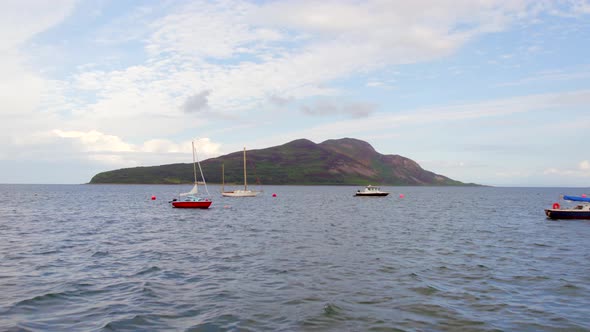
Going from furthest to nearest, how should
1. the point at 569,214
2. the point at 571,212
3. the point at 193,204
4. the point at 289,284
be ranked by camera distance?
the point at 193,204 → the point at 569,214 → the point at 571,212 → the point at 289,284

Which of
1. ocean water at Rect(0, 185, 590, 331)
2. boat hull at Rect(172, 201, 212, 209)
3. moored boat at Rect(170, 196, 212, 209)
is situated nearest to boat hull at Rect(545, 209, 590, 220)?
ocean water at Rect(0, 185, 590, 331)

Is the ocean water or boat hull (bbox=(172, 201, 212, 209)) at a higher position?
boat hull (bbox=(172, 201, 212, 209))

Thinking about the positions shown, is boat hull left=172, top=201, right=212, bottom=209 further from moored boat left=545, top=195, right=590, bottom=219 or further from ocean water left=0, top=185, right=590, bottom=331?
moored boat left=545, top=195, right=590, bottom=219

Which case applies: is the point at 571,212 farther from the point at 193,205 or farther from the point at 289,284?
the point at 193,205

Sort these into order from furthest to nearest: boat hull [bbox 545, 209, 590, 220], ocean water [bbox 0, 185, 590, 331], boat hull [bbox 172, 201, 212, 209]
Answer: boat hull [bbox 172, 201, 212, 209], boat hull [bbox 545, 209, 590, 220], ocean water [bbox 0, 185, 590, 331]

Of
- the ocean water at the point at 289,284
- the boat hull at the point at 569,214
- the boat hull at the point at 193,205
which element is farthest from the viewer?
the boat hull at the point at 193,205

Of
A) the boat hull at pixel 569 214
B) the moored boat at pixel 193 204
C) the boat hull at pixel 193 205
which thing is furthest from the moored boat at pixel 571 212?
the moored boat at pixel 193 204

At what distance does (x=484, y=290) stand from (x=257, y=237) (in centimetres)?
2524

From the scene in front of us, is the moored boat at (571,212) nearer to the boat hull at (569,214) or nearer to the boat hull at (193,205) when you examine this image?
the boat hull at (569,214)

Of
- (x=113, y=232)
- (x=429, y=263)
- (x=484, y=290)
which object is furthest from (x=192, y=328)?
(x=113, y=232)

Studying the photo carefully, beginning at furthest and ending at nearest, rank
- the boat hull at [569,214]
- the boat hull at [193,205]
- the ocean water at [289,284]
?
1. the boat hull at [193,205]
2. the boat hull at [569,214]
3. the ocean water at [289,284]

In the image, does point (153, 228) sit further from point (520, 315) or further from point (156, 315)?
point (520, 315)

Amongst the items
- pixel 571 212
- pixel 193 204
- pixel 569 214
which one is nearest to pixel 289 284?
pixel 571 212

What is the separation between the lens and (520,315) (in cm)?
1802
